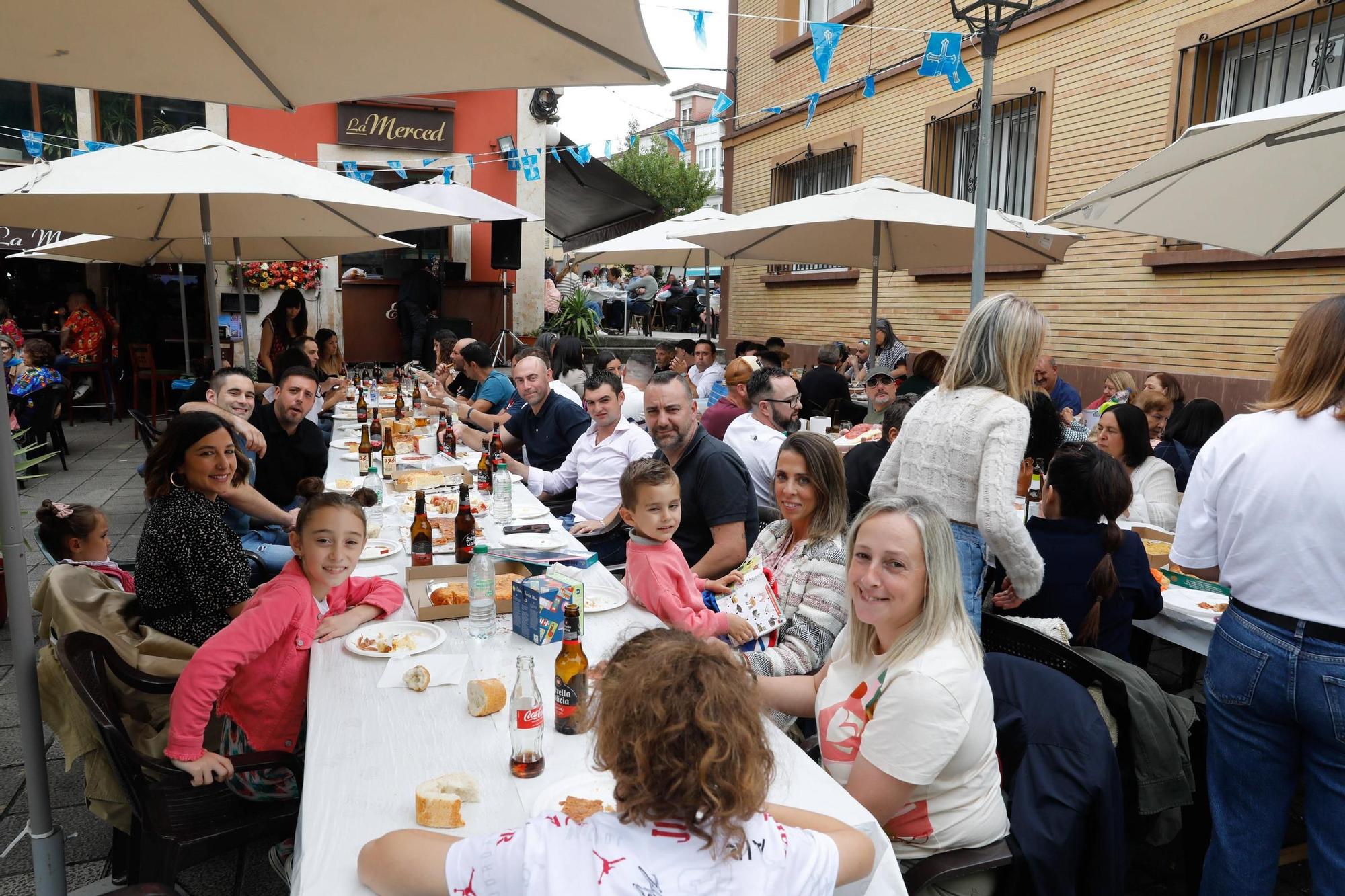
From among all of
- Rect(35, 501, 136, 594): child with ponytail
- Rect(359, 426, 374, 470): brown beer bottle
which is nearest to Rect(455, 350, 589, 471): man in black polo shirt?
Rect(359, 426, 374, 470): brown beer bottle

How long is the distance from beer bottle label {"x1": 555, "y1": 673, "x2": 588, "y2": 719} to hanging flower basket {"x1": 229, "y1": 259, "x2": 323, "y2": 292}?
12966 mm

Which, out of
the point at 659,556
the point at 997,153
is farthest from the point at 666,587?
the point at 997,153

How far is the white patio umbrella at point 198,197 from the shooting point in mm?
4523

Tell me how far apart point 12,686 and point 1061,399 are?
24.3ft

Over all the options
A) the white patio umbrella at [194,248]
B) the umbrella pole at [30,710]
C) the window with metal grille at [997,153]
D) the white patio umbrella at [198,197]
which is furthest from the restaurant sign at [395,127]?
the umbrella pole at [30,710]

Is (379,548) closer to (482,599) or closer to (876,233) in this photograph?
(482,599)

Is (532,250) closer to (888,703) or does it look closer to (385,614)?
(385,614)

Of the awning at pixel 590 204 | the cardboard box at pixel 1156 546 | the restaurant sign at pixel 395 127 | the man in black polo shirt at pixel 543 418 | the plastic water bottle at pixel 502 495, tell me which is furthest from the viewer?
the awning at pixel 590 204

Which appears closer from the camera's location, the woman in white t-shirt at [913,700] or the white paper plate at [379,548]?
the woman in white t-shirt at [913,700]

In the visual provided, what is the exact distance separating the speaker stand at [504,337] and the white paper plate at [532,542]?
1101cm

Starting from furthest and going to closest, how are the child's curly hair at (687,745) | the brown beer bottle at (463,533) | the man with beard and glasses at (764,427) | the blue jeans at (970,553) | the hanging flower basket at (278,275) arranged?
the hanging flower basket at (278,275)
the man with beard and glasses at (764,427)
the brown beer bottle at (463,533)
the blue jeans at (970,553)
the child's curly hair at (687,745)

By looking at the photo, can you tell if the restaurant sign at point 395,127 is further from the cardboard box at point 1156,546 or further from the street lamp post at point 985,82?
the cardboard box at point 1156,546

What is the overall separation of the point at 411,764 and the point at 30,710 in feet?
4.00

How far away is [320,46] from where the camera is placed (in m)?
2.61
